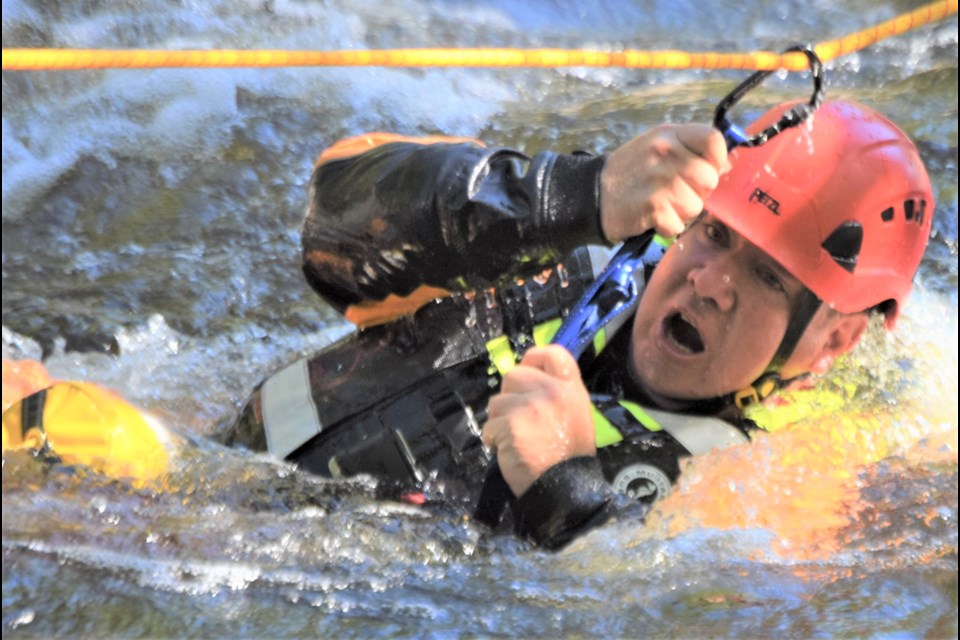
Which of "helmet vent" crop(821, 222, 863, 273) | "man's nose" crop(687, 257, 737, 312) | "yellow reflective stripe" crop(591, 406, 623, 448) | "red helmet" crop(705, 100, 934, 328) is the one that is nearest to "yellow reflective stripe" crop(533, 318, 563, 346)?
"yellow reflective stripe" crop(591, 406, 623, 448)

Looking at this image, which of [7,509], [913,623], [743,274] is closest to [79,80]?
[7,509]

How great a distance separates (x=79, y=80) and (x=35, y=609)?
300 cm

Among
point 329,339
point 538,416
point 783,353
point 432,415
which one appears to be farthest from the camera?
point 329,339

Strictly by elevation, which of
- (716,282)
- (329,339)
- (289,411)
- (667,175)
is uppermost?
(667,175)

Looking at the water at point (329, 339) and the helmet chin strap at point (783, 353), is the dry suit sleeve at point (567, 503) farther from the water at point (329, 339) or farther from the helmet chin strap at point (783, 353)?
the helmet chin strap at point (783, 353)

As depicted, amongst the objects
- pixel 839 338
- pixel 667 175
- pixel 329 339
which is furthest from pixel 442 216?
pixel 329 339

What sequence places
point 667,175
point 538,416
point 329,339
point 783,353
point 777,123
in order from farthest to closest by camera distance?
point 329,339, point 783,353, point 538,416, point 777,123, point 667,175

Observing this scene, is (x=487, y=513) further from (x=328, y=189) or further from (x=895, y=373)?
(x=895, y=373)

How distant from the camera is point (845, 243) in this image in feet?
9.44

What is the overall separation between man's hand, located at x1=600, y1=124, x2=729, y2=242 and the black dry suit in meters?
0.12

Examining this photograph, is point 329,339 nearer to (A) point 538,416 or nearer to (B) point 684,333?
(B) point 684,333

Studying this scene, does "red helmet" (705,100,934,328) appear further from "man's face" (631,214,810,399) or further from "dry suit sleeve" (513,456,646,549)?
"dry suit sleeve" (513,456,646,549)

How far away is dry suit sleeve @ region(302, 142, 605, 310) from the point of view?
8.45 feet

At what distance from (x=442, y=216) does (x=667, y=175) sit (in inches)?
21.6
